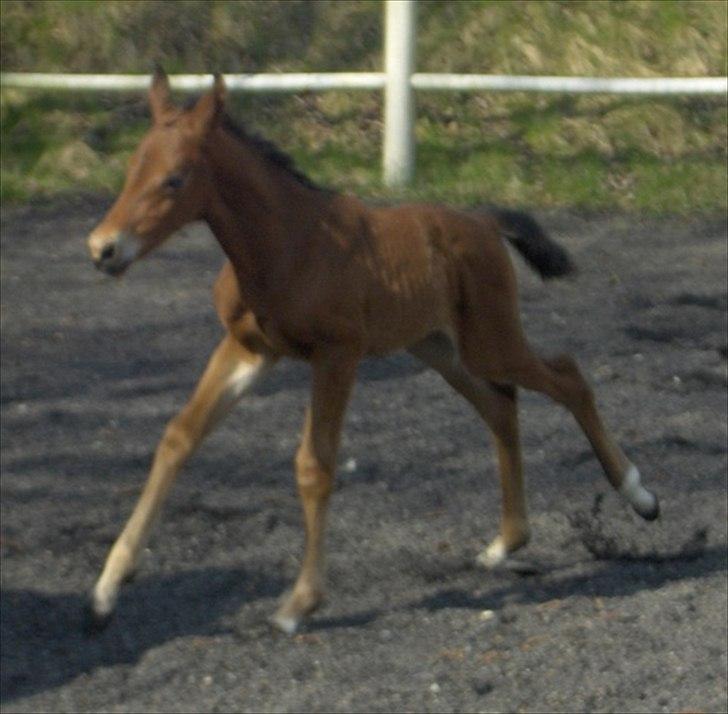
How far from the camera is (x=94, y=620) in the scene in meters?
5.13

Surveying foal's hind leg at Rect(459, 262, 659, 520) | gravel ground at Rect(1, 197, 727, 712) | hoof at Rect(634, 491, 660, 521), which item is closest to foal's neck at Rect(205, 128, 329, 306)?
foal's hind leg at Rect(459, 262, 659, 520)

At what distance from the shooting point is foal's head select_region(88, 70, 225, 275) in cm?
450

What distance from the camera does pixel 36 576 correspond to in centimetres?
582

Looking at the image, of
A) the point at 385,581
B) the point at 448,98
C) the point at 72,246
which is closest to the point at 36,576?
the point at 385,581

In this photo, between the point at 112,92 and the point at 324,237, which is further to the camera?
the point at 112,92

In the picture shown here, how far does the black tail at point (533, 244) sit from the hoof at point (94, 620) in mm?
1766

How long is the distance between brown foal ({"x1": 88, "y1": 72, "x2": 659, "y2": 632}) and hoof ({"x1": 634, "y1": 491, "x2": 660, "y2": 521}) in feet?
0.28

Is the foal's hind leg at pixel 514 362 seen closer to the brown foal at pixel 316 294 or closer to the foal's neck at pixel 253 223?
the brown foal at pixel 316 294

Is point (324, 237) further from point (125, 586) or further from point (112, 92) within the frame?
point (112, 92)

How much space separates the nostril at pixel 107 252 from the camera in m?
4.46

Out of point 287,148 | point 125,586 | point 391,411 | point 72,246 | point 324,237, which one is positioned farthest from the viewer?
point 287,148

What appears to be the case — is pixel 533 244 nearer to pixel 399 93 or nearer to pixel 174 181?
pixel 174 181

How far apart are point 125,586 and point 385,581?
840 millimetres

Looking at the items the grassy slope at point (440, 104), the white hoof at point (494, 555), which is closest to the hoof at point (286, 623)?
the white hoof at point (494, 555)
